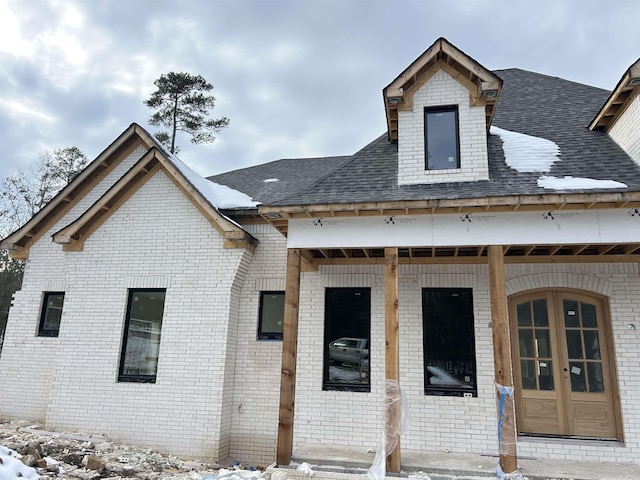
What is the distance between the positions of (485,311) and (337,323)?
8.79 ft

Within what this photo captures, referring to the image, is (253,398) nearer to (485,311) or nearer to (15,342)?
(485,311)

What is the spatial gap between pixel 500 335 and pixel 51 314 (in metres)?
9.41

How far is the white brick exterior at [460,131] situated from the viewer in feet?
23.4

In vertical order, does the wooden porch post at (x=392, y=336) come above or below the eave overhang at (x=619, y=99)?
below

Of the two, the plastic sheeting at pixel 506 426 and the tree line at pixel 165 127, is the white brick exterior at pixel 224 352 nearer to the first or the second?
the plastic sheeting at pixel 506 426

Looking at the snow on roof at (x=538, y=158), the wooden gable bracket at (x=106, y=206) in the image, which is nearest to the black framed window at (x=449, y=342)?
the snow on roof at (x=538, y=158)

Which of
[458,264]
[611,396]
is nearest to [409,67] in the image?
[458,264]

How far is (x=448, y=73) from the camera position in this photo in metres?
7.73

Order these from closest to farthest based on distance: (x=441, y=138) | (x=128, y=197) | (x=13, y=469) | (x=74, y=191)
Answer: (x=13, y=469), (x=441, y=138), (x=128, y=197), (x=74, y=191)

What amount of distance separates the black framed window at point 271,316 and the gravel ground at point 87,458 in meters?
2.44

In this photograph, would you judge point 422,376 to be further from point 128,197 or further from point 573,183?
point 128,197

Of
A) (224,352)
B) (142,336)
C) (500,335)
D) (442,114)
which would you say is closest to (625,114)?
(442,114)

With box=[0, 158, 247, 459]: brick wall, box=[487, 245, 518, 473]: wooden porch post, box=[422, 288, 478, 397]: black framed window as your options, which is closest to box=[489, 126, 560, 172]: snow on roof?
box=[487, 245, 518, 473]: wooden porch post

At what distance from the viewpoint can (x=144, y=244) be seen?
344 inches
